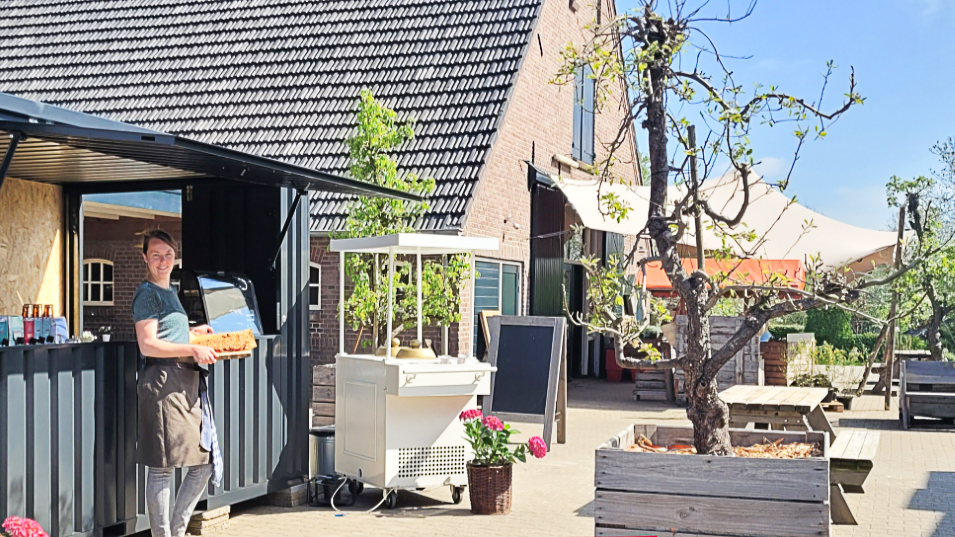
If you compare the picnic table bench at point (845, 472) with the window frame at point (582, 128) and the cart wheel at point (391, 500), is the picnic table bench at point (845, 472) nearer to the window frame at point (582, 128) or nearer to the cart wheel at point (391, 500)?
the cart wheel at point (391, 500)

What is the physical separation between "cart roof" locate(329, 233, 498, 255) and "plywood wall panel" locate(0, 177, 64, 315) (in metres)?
2.65

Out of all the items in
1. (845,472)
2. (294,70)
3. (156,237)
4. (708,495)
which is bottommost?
(845,472)

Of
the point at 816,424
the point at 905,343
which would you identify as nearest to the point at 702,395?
the point at 816,424

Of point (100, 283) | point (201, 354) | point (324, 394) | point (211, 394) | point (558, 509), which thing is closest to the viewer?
point (201, 354)

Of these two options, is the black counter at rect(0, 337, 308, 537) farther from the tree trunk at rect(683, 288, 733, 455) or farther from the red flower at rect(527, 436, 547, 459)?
the tree trunk at rect(683, 288, 733, 455)

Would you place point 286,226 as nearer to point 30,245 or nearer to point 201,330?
point 201,330

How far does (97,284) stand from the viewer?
17.4m

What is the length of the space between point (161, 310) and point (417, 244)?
2558mm

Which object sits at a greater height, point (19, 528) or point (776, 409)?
point (19, 528)

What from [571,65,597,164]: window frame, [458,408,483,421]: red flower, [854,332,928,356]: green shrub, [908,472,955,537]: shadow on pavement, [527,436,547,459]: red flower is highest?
[571,65,597,164]: window frame

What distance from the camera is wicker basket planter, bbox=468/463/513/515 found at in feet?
25.8

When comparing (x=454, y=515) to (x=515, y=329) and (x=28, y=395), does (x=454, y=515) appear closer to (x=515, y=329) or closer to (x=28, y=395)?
(x=28, y=395)

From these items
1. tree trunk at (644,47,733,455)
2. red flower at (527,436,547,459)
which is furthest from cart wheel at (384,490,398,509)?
tree trunk at (644,47,733,455)

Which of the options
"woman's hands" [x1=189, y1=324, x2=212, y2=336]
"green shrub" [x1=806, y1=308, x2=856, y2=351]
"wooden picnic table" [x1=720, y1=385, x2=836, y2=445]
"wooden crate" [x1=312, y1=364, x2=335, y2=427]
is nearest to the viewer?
"woman's hands" [x1=189, y1=324, x2=212, y2=336]
